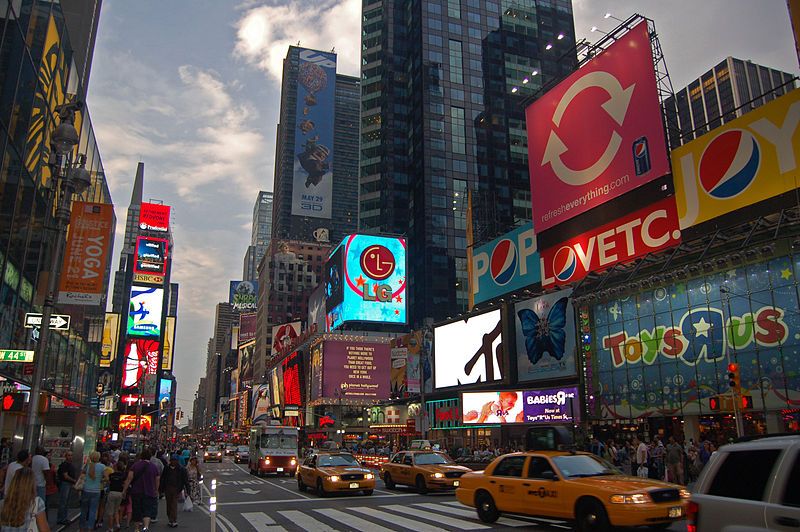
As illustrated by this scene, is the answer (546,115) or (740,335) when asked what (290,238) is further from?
(740,335)

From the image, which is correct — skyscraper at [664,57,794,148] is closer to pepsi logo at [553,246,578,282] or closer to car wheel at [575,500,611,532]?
pepsi logo at [553,246,578,282]

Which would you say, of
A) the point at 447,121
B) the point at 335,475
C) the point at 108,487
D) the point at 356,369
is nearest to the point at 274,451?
the point at 335,475

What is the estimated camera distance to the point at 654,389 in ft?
104

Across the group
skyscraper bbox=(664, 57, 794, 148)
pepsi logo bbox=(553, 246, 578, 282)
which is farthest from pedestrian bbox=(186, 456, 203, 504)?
skyscraper bbox=(664, 57, 794, 148)

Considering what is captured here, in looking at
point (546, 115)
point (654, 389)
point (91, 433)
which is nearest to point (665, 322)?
point (654, 389)

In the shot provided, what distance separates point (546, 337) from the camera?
39875 millimetres

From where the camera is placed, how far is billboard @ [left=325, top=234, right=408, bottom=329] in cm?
8075

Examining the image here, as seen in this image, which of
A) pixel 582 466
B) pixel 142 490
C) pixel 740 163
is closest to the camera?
pixel 582 466

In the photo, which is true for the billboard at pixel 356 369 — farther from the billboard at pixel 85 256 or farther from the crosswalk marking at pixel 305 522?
the crosswalk marking at pixel 305 522

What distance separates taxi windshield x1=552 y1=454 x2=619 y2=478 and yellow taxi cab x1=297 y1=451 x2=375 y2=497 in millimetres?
9618

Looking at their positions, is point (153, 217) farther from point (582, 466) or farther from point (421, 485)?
point (582, 466)

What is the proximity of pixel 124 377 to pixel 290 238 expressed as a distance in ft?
306

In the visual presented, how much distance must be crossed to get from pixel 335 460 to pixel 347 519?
733 cm

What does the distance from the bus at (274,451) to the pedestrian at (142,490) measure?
21228mm
